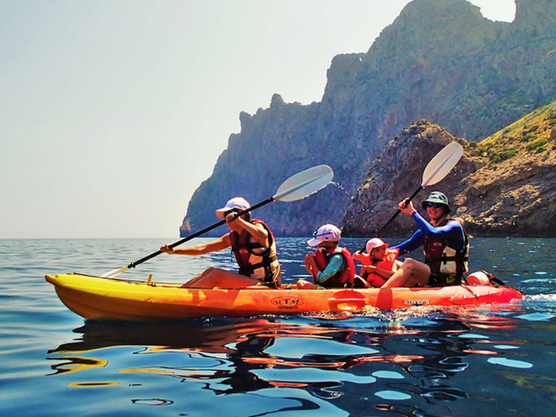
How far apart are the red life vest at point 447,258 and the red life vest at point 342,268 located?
143cm

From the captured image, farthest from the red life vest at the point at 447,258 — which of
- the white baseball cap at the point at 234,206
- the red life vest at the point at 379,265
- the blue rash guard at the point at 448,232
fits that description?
the white baseball cap at the point at 234,206

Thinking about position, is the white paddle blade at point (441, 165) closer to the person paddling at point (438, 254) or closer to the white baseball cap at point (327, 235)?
the person paddling at point (438, 254)

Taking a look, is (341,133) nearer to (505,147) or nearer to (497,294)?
(505,147)

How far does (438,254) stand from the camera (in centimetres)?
723

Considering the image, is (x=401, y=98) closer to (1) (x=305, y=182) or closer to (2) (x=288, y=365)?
(1) (x=305, y=182)

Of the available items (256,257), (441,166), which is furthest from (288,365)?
(441,166)

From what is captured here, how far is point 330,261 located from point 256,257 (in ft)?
3.78

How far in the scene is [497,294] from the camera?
727 centimetres

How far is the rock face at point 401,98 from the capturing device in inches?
3578

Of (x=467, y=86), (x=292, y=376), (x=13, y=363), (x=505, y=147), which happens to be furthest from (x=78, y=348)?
(x=467, y=86)

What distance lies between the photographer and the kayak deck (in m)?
5.95

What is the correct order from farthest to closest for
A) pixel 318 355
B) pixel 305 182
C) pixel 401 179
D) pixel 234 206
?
pixel 401 179 < pixel 305 182 < pixel 234 206 < pixel 318 355

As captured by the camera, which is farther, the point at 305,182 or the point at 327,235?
the point at 305,182

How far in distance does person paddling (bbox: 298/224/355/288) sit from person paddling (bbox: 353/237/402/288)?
2.73 feet
